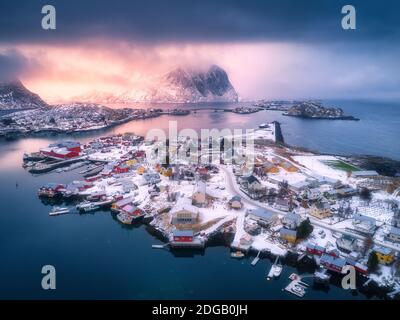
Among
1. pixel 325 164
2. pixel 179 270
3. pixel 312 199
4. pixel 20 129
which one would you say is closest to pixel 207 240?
pixel 179 270

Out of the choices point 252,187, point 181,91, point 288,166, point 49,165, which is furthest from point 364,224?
point 181,91

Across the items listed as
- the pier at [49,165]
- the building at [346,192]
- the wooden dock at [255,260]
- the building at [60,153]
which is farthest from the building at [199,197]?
the building at [60,153]

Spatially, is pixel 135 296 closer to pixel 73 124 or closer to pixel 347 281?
pixel 347 281

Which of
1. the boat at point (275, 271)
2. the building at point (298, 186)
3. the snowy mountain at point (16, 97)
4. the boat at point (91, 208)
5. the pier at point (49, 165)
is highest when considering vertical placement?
the snowy mountain at point (16, 97)

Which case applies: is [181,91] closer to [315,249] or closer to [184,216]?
[184,216]

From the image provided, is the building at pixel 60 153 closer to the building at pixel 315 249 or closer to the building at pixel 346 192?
the building at pixel 346 192

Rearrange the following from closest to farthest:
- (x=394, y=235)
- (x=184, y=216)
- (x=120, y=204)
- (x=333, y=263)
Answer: (x=333, y=263) < (x=394, y=235) < (x=184, y=216) < (x=120, y=204)
